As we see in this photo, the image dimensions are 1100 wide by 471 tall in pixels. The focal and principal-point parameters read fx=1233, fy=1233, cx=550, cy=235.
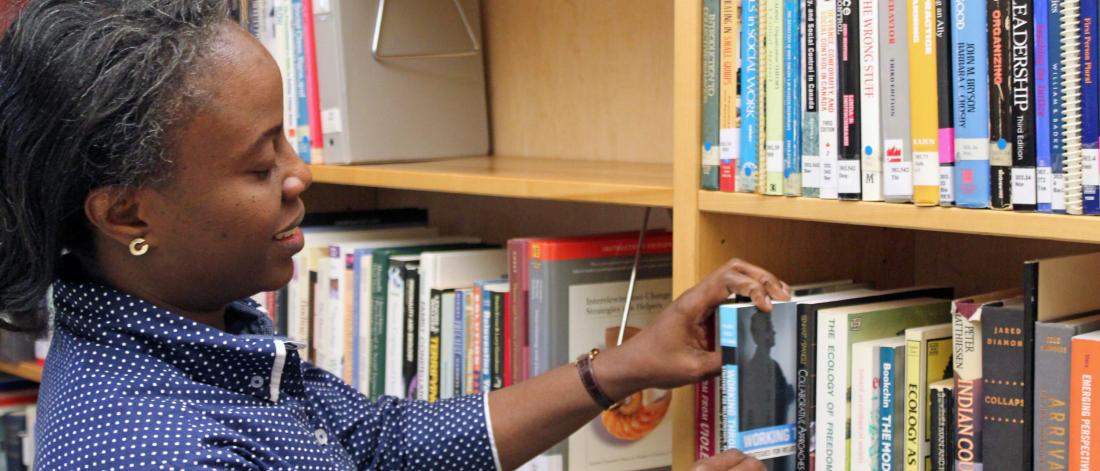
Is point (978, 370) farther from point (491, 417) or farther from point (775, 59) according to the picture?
point (491, 417)

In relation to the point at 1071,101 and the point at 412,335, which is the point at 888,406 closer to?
the point at 1071,101

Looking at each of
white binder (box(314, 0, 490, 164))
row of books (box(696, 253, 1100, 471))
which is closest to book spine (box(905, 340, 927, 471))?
row of books (box(696, 253, 1100, 471))

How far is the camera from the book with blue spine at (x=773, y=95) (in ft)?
3.36

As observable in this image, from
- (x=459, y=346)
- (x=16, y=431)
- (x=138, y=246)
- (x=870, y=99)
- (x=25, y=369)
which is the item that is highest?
(x=870, y=99)

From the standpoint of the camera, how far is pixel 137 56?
0.93 metres

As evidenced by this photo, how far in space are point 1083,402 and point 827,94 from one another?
0.99ft

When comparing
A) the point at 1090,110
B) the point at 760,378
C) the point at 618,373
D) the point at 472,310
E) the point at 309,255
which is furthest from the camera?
the point at 309,255

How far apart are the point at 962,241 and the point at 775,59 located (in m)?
0.35

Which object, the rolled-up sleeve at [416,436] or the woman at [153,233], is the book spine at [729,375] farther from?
the rolled-up sleeve at [416,436]

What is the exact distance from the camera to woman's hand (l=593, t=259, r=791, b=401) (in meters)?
1.05

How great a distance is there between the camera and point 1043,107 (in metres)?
0.86

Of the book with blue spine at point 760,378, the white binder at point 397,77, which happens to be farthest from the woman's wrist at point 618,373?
the white binder at point 397,77

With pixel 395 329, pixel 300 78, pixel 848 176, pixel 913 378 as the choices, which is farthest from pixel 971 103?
pixel 300 78

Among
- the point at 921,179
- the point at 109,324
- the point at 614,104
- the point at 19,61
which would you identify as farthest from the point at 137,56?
the point at 614,104
